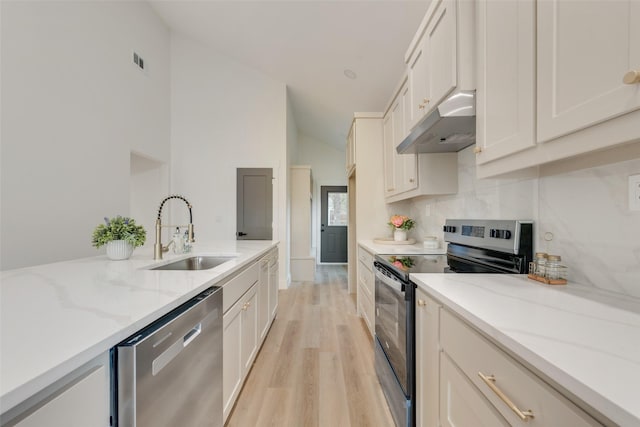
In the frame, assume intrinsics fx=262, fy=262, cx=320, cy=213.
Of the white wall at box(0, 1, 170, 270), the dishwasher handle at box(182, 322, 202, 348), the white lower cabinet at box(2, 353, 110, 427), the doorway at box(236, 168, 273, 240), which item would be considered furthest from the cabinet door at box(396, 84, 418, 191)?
the white wall at box(0, 1, 170, 270)

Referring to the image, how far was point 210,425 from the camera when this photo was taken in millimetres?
1083

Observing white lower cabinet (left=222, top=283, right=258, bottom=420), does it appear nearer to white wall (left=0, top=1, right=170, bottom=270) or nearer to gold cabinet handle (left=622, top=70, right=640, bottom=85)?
gold cabinet handle (left=622, top=70, right=640, bottom=85)

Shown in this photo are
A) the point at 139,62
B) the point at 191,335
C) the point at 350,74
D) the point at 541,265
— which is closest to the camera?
the point at 191,335

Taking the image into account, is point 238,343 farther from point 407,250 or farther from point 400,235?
point 400,235

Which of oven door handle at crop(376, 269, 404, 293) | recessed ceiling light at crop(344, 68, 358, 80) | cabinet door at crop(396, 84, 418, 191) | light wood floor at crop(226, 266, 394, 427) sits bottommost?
light wood floor at crop(226, 266, 394, 427)

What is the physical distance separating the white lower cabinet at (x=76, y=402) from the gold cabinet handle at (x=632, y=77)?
1.26m

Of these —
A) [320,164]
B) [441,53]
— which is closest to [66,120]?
[441,53]

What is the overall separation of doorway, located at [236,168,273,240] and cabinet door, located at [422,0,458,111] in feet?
10.6

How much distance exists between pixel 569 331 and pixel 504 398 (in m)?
0.22

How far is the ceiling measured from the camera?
2.60 m

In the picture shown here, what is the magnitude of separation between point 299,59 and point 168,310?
378cm

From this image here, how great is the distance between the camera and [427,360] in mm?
1106

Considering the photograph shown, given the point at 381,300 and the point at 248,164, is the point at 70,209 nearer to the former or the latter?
the point at 248,164

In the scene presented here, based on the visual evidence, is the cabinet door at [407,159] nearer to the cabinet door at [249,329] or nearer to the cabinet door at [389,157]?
the cabinet door at [389,157]
